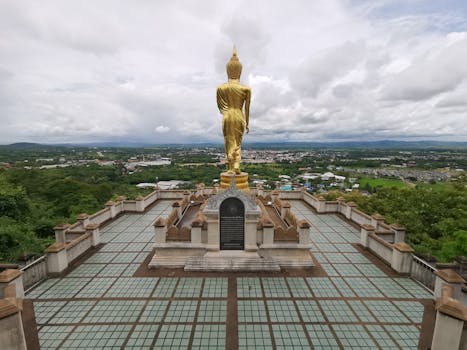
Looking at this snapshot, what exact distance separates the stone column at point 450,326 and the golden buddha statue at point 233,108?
40.4 ft

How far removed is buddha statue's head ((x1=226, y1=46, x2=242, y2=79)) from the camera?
54.1ft

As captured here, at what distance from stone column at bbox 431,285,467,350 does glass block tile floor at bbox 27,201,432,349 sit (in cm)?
285

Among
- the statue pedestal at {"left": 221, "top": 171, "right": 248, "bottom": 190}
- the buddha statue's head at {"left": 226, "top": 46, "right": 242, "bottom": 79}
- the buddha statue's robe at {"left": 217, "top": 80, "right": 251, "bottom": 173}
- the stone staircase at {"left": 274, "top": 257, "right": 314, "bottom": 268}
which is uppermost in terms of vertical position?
the buddha statue's head at {"left": 226, "top": 46, "right": 242, "bottom": 79}

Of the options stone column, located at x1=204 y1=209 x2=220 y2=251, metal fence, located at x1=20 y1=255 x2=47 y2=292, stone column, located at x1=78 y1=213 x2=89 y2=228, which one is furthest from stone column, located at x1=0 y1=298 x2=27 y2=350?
stone column, located at x1=78 y1=213 x2=89 y2=228

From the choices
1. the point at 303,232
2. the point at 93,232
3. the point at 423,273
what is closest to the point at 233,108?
the point at 303,232

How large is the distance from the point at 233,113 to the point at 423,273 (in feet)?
42.0

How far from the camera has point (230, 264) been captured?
39.4 ft

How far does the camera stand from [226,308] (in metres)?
9.33

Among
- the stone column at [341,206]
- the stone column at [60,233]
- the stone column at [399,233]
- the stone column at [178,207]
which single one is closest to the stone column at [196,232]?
the stone column at [178,207]

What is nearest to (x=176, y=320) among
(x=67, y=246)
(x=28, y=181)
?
(x=67, y=246)

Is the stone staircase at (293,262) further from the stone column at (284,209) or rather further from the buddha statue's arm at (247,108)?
the buddha statue's arm at (247,108)

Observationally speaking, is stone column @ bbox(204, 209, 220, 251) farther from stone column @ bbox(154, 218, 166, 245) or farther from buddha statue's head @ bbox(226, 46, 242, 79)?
buddha statue's head @ bbox(226, 46, 242, 79)

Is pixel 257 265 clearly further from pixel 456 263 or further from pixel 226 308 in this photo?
pixel 456 263

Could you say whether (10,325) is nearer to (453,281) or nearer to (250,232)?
(250,232)
